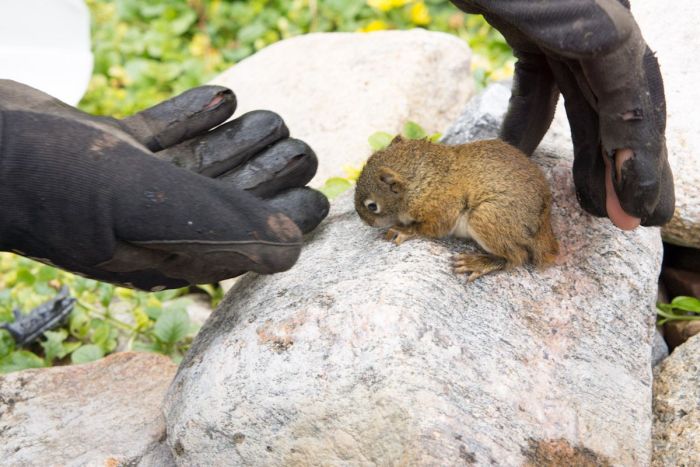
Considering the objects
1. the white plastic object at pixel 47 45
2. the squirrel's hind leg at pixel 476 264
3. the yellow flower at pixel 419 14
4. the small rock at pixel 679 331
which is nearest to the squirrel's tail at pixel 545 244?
the squirrel's hind leg at pixel 476 264

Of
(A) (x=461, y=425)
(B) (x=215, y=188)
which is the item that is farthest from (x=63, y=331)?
(A) (x=461, y=425)

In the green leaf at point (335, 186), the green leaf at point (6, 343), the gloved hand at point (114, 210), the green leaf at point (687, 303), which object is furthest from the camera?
the green leaf at point (335, 186)

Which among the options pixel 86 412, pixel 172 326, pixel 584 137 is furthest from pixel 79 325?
pixel 584 137

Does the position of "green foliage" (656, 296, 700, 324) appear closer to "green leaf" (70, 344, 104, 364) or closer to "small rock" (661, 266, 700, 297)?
"small rock" (661, 266, 700, 297)

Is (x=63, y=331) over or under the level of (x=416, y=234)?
under

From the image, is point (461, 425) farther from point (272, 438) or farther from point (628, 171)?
point (628, 171)

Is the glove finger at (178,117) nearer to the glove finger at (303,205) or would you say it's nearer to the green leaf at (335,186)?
the glove finger at (303,205)

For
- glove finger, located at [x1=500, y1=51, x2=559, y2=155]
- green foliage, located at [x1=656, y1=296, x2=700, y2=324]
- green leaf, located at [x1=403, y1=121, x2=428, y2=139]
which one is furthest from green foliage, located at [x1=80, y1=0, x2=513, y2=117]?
green foliage, located at [x1=656, y1=296, x2=700, y2=324]

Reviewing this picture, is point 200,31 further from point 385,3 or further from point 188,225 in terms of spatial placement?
point 188,225
